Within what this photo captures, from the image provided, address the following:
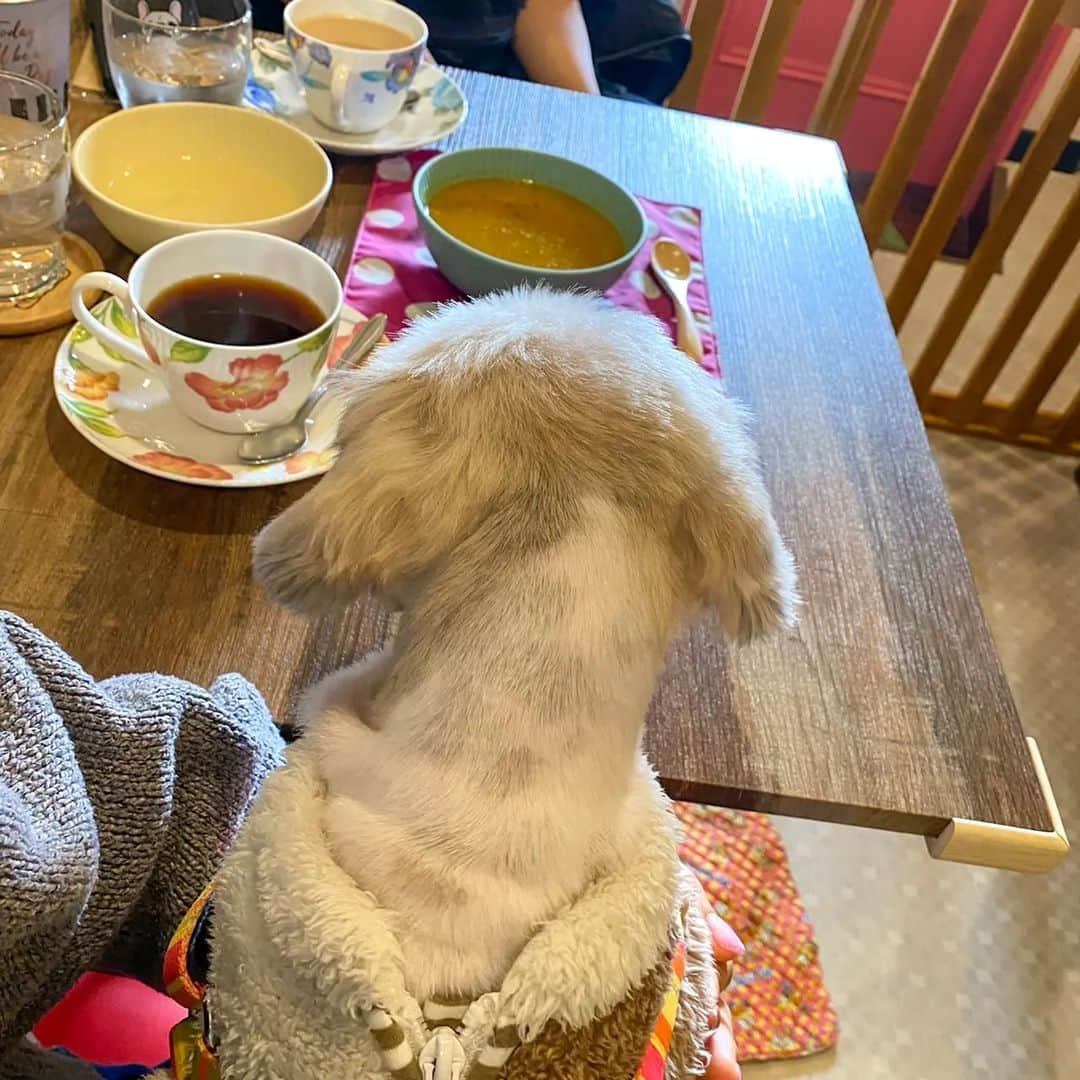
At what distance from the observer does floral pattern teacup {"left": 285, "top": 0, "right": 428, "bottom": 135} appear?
0.81 meters

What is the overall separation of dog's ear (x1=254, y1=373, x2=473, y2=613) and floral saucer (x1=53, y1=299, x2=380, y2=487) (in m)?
0.16

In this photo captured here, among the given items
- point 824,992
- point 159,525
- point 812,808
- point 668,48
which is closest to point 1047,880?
point 824,992

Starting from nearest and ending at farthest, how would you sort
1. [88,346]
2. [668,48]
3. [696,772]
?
[696,772] → [88,346] → [668,48]

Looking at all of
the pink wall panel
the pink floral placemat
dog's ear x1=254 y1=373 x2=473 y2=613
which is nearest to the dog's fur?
dog's ear x1=254 y1=373 x2=473 y2=613

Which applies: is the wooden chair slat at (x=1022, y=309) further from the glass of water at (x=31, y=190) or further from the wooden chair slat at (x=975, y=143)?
the glass of water at (x=31, y=190)

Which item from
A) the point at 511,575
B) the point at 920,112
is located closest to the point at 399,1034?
the point at 511,575

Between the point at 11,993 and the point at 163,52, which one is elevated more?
the point at 163,52

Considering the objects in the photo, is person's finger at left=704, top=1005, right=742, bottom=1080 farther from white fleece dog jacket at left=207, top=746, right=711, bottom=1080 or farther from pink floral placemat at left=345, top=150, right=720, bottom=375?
pink floral placemat at left=345, top=150, right=720, bottom=375

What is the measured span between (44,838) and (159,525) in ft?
0.67

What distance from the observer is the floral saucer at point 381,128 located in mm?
848

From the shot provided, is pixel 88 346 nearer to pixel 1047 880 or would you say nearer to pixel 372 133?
pixel 372 133

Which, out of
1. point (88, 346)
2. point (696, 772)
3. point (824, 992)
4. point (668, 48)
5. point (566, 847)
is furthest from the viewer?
point (668, 48)

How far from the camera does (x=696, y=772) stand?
54 cm

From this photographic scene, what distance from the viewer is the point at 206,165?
2.57ft
